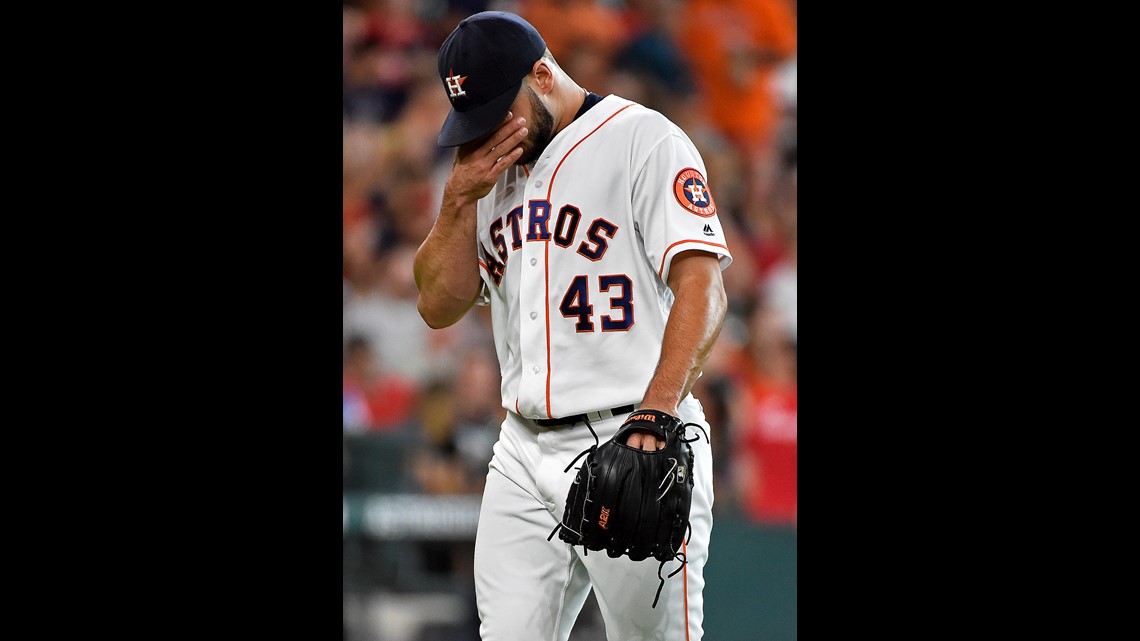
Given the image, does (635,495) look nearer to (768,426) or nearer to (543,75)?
(543,75)

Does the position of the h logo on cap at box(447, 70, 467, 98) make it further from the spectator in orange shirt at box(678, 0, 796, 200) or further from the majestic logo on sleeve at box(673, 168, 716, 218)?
the spectator in orange shirt at box(678, 0, 796, 200)

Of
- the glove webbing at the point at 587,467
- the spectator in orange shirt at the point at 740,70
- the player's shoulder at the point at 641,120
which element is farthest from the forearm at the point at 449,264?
the spectator in orange shirt at the point at 740,70

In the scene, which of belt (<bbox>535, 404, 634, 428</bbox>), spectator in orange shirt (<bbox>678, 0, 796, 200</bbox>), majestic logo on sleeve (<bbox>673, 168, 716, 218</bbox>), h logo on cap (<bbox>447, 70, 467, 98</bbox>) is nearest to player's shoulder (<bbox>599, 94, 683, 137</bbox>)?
majestic logo on sleeve (<bbox>673, 168, 716, 218</bbox>)

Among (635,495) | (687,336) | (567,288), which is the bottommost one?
(635,495)

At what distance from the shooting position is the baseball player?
2.14m

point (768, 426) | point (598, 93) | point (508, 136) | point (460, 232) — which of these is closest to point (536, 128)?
point (508, 136)

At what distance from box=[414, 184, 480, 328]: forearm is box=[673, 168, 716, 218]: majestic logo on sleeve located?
504mm

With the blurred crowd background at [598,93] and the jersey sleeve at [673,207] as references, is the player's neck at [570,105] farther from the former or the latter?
the blurred crowd background at [598,93]

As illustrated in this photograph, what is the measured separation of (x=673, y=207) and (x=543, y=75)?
18.2 inches

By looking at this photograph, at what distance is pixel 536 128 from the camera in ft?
7.56

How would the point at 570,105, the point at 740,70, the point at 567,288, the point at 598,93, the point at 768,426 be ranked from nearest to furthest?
the point at 567,288
the point at 570,105
the point at 768,426
the point at 598,93
the point at 740,70

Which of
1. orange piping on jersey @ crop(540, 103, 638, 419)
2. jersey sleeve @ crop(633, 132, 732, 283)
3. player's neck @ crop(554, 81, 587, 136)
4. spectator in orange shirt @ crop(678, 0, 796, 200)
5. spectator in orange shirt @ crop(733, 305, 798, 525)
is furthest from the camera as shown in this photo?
spectator in orange shirt @ crop(678, 0, 796, 200)

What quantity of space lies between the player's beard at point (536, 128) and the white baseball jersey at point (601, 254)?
3cm

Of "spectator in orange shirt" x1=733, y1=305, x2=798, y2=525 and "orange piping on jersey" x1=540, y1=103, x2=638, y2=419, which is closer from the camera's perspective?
"orange piping on jersey" x1=540, y1=103, x2=638, y2=419
